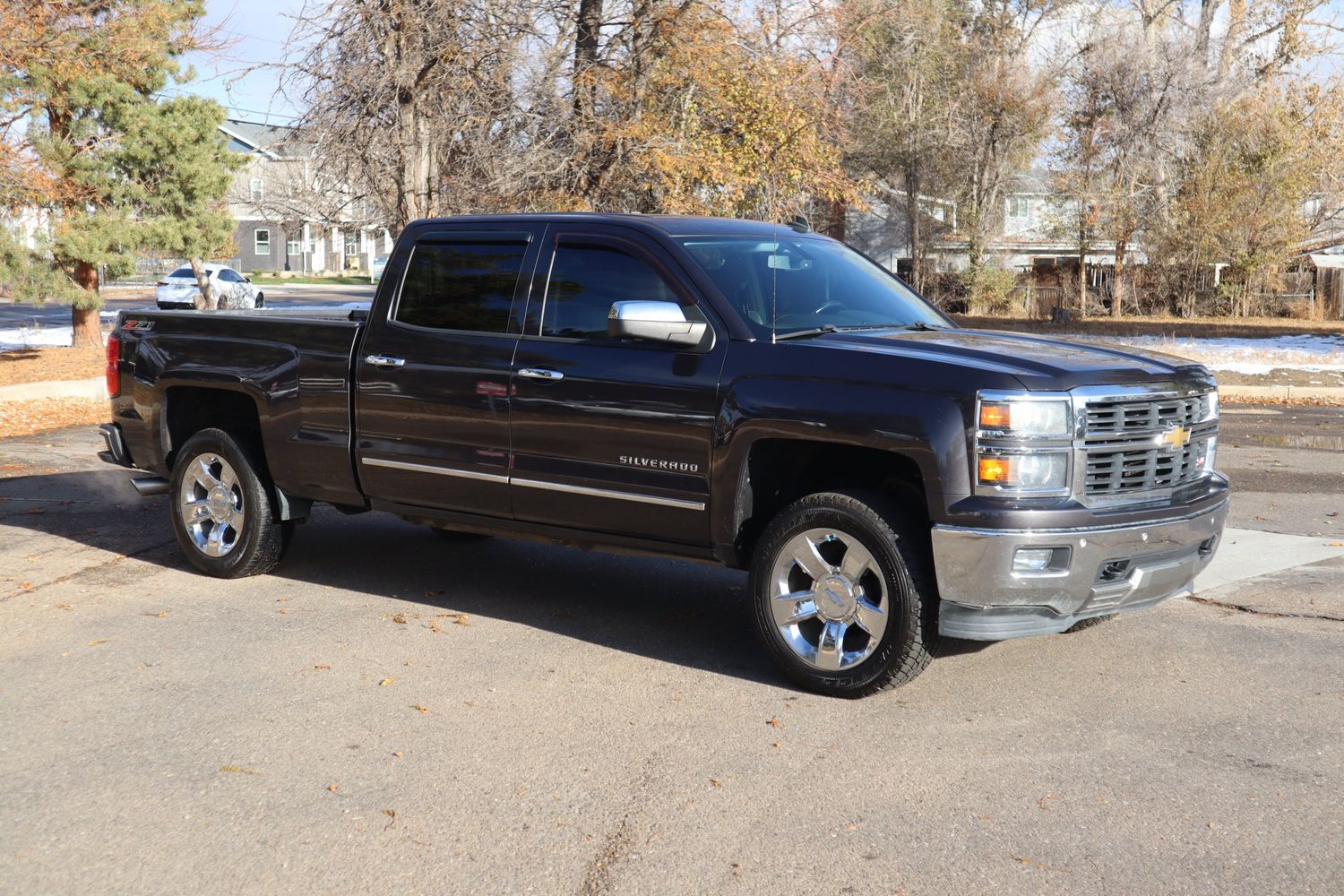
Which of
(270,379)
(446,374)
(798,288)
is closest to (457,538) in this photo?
(270,379)

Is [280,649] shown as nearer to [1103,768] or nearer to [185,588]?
[185,588]

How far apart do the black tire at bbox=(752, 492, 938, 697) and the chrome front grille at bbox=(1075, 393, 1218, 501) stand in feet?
2.38

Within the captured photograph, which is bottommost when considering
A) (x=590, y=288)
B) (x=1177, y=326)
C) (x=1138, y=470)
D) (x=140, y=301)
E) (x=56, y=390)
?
(x=56, y=390)

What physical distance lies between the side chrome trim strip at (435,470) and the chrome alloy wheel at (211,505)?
42.8 inches

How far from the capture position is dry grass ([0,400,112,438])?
1452 centimetres

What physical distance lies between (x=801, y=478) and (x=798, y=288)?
0.96 metres

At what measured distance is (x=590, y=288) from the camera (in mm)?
6473

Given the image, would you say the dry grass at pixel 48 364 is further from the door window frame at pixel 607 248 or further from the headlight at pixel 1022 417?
the headlight at pixel 1022 417

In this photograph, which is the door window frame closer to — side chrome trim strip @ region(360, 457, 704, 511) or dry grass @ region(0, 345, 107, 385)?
side chrome trim strip @ region(360, 457, 704, 511)

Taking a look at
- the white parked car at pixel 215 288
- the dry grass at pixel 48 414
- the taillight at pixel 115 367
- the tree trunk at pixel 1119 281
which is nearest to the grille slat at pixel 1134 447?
the taillight at pixel 115 367

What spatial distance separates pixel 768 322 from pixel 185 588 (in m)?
3.66

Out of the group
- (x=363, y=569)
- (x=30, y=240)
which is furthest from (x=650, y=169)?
(x=363, y=569)

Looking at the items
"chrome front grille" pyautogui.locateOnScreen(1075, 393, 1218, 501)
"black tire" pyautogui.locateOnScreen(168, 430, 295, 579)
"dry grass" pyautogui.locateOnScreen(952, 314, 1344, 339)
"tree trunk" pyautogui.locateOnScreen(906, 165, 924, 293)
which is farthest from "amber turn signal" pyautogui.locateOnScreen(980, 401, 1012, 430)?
"tree trunk" pyautogui.locateOnScreen(906, 165, 924, 293)

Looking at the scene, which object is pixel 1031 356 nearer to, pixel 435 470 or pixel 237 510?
pixel 435 470
